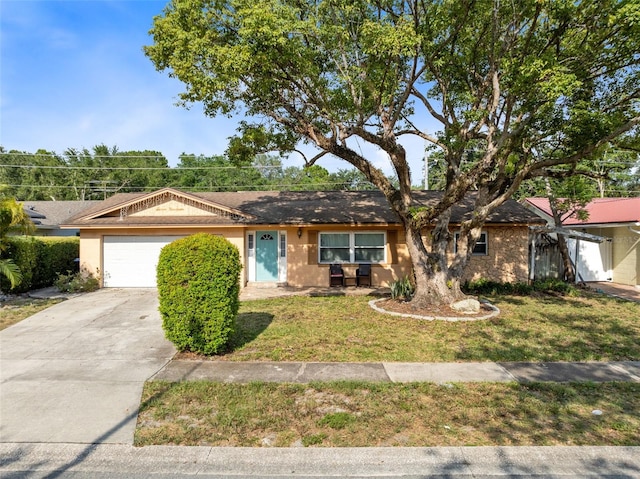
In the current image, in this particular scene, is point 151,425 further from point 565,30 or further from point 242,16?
point 565,30

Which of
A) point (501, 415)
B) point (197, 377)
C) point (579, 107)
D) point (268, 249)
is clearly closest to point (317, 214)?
point (268, 249)

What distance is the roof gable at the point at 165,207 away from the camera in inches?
577

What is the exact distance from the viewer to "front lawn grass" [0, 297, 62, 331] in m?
9.62

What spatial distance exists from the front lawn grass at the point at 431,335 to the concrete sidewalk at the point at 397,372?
0.98 feet

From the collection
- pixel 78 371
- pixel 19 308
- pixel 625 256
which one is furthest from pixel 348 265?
pixel 625 256

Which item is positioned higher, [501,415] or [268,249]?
[268,249]

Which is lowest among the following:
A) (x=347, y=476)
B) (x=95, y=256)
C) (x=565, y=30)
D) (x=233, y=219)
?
(x=347, y=476)

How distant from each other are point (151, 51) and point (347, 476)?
980cm

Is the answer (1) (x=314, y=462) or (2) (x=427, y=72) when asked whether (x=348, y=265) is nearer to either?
(2) (x=427, y=72)

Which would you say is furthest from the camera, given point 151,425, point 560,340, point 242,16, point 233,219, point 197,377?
point 233,219

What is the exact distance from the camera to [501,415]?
466cm

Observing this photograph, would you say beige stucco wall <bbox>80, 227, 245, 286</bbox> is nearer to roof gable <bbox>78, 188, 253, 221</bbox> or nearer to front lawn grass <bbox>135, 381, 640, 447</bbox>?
roof gable <bbox>78, 188, 253, 221</bbox>

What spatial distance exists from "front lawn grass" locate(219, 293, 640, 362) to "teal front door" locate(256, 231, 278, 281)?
3.66 metres

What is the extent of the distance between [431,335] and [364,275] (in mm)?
6667
